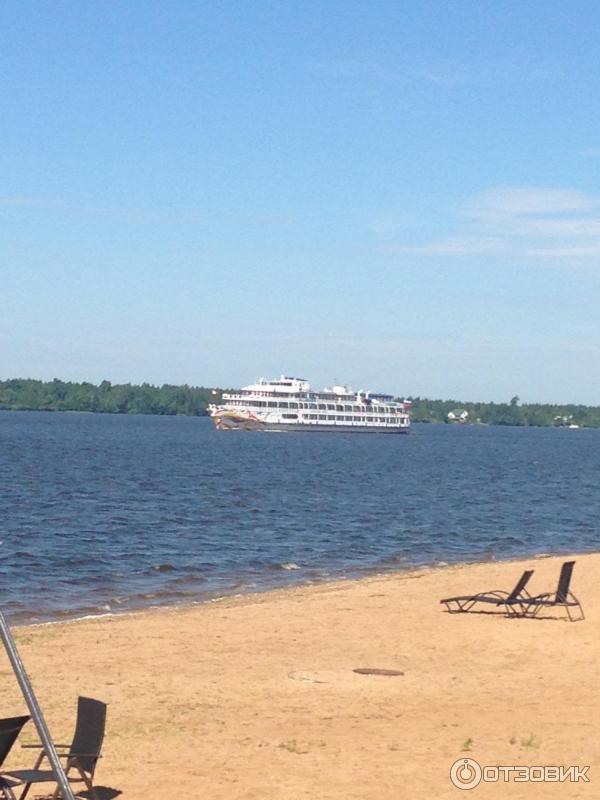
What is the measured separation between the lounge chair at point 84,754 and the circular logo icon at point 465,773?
9.37ft

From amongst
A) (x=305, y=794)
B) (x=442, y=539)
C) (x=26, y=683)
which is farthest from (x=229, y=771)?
(x=442, y=539)

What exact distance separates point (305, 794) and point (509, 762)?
6.52 feet

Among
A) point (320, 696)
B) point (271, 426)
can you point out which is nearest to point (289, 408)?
point (271, 426)

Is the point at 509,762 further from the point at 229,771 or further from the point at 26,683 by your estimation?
the point at 26,683

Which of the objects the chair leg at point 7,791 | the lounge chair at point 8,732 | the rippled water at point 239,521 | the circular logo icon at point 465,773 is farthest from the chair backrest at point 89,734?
the rippled water at point 239,521

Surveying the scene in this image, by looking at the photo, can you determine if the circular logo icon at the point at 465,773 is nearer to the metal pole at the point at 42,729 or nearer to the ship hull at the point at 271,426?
the metal pole at the point at 42,729

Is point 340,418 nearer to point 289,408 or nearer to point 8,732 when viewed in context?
point 289,408

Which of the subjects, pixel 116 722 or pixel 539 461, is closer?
pixel 116 722

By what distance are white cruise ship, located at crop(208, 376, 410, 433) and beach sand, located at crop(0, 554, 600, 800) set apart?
5579 inches

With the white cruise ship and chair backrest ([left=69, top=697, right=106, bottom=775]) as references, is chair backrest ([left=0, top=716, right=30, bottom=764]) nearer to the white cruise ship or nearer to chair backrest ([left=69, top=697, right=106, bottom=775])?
chair backrest ([left=69, top=697, right=106, bottom=775])

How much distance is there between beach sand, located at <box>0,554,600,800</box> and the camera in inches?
402

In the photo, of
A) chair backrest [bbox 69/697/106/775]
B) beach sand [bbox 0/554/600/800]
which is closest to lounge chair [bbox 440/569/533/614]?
beach sand [bbox 0/554/600/800]

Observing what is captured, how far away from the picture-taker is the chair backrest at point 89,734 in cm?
941

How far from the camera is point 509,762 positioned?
10.6m
